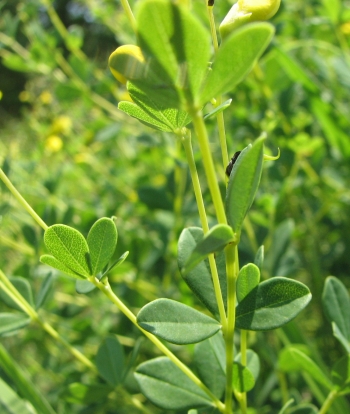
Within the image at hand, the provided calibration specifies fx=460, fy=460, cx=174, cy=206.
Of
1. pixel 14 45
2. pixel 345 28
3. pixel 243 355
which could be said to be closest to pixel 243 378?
pixel 243 355

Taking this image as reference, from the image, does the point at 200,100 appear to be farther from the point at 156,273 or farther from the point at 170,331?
the point at 156,273

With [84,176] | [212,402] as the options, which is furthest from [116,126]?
[212,402]

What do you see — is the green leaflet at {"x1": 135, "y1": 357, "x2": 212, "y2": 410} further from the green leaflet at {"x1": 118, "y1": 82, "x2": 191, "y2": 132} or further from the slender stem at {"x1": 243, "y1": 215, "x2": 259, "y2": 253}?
the slender stem at {"x1": 243, "y1": 215, "x2": 259, "y2": 253}

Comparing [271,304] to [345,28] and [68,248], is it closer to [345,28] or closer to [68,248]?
[68,248]

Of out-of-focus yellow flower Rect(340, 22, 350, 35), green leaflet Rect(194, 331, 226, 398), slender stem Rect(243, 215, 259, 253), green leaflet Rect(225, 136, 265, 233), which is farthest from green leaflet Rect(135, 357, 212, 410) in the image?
out-of-focus yellow flower Rect(340, 22, 350, 35)

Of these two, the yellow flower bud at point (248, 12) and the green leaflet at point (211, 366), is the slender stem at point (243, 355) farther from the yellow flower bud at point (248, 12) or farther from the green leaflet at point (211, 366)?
the yellow flower bud at point (248, 12)

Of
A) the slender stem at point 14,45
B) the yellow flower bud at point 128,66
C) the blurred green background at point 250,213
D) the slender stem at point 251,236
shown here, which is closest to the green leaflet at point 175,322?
the yellow flower bud at point 128,66
